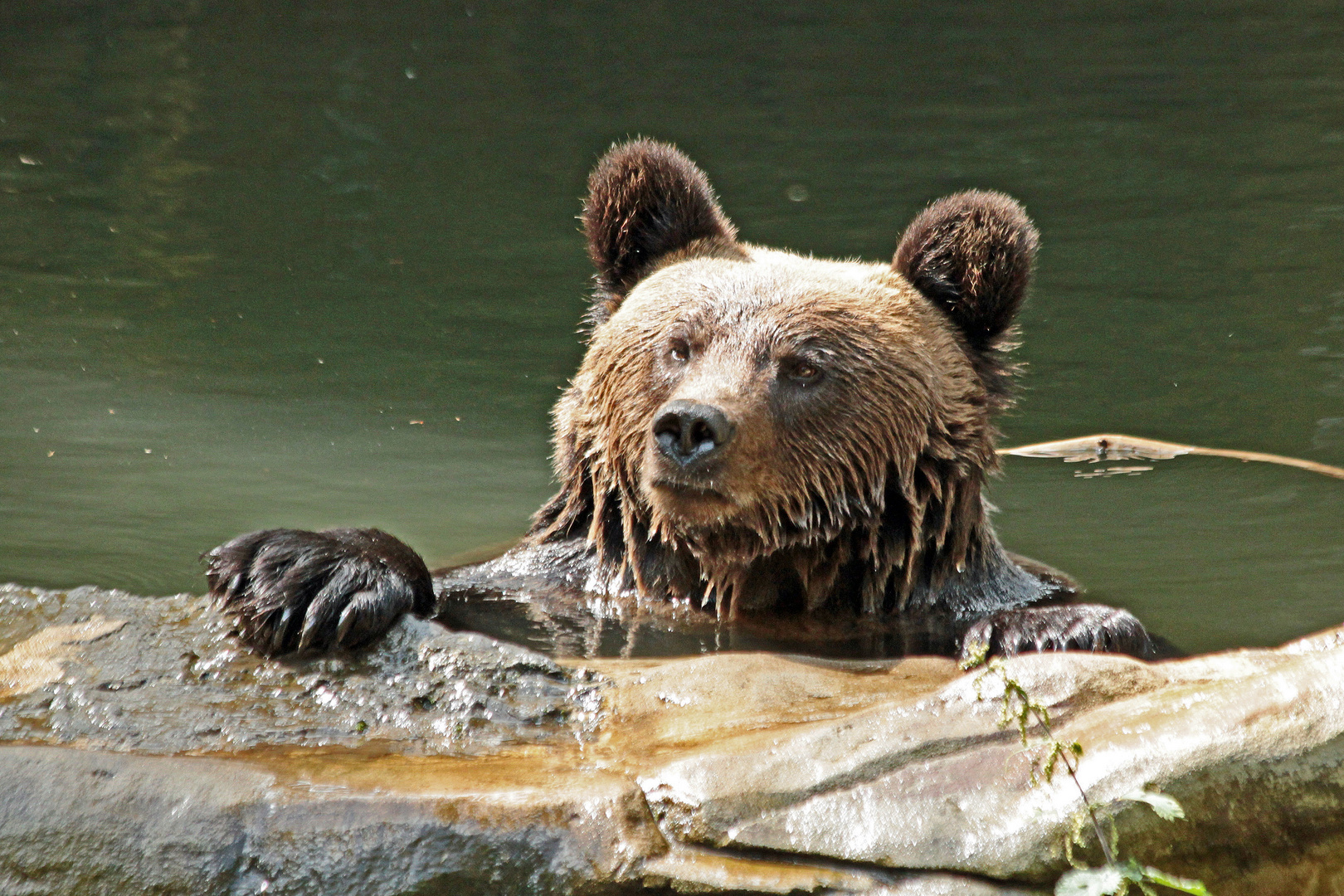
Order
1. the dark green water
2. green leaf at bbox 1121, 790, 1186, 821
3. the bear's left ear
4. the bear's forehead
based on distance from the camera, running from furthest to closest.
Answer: the dark green water
the bear's left ear
the bear's forehead
green leaf at bbox 1121, 790, 1186, 821

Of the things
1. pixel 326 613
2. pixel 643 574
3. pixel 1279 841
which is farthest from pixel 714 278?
pixel 1279 841

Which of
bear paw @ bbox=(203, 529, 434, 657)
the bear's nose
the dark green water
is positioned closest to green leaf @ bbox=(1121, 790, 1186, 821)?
the bear's nose

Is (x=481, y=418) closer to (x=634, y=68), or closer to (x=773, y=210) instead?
(x=773, y=210)

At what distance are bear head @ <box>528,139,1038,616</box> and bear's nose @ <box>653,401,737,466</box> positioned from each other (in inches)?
2.1

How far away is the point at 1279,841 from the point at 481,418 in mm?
6585

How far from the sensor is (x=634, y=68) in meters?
16.8

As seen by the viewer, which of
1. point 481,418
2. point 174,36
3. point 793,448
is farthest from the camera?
point 174,36

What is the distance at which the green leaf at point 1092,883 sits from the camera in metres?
2.44

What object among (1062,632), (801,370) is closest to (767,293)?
(801,370)

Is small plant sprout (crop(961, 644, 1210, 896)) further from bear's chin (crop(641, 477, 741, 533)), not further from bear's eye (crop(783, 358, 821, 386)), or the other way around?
bear's eye (crop(783, 358, 821, 386))

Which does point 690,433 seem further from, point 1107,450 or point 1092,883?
point 1107,450

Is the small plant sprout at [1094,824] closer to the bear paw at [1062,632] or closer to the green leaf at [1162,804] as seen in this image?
the green leaf at [1162,804]

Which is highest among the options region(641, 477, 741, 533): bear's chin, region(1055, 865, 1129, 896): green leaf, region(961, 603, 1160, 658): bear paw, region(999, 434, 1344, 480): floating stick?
region(641, 477, 741, 533): bear's chin

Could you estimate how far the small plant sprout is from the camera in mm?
2441
